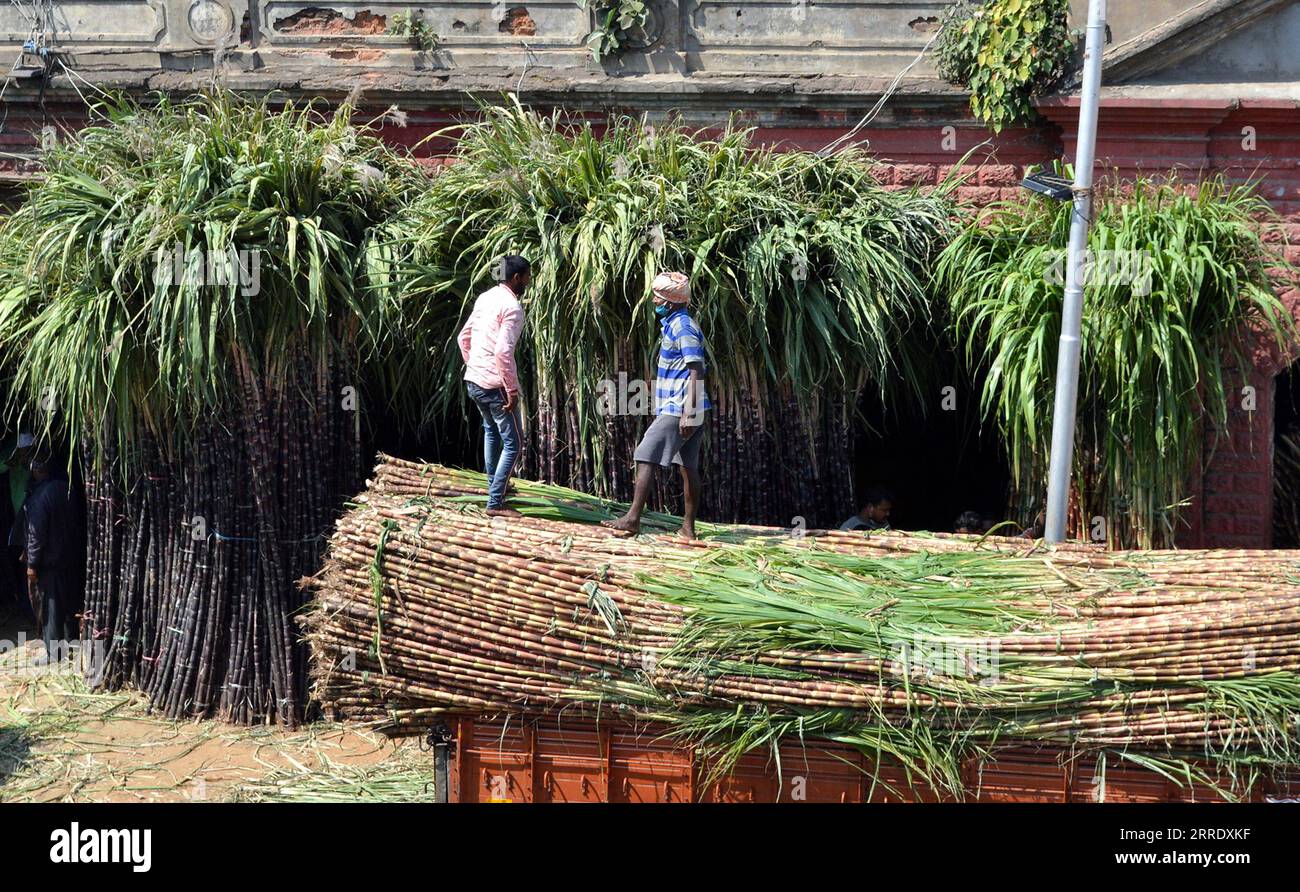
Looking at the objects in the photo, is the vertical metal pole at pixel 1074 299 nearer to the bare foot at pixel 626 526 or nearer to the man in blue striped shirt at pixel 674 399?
the man in blue striped shirt at pixel 674 399

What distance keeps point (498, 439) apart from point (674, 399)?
3.15 ft

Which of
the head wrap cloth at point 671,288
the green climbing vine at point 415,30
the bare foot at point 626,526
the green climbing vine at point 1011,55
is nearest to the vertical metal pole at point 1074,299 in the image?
the green climbing vine at point 1011,55

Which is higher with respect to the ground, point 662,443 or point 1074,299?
point 1074,299

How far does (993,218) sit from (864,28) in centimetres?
188

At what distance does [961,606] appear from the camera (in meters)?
5.67

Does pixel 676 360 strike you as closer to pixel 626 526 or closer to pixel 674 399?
pixel 674 399

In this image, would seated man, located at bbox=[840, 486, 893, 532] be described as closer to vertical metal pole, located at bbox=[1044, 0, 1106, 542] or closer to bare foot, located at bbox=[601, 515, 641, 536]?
vertical metal pole, located at bbox=[1044, 0, 1106, 542]

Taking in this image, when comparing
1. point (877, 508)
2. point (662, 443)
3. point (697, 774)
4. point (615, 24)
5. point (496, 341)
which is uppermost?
point (615, 24)

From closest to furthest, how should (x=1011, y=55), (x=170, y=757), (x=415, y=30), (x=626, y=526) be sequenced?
(x=626, y=526), (x=170, y=757), (x=1011, y=55), (x=415, y=30)

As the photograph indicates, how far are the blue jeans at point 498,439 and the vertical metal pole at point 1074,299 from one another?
2748 mm

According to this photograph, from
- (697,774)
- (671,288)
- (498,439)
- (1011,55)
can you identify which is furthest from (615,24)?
(697,774)

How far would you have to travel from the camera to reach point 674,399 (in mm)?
6922

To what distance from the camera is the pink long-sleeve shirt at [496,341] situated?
7.05 metres

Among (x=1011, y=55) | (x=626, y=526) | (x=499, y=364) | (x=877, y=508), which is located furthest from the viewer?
(x=1011, y=55)
